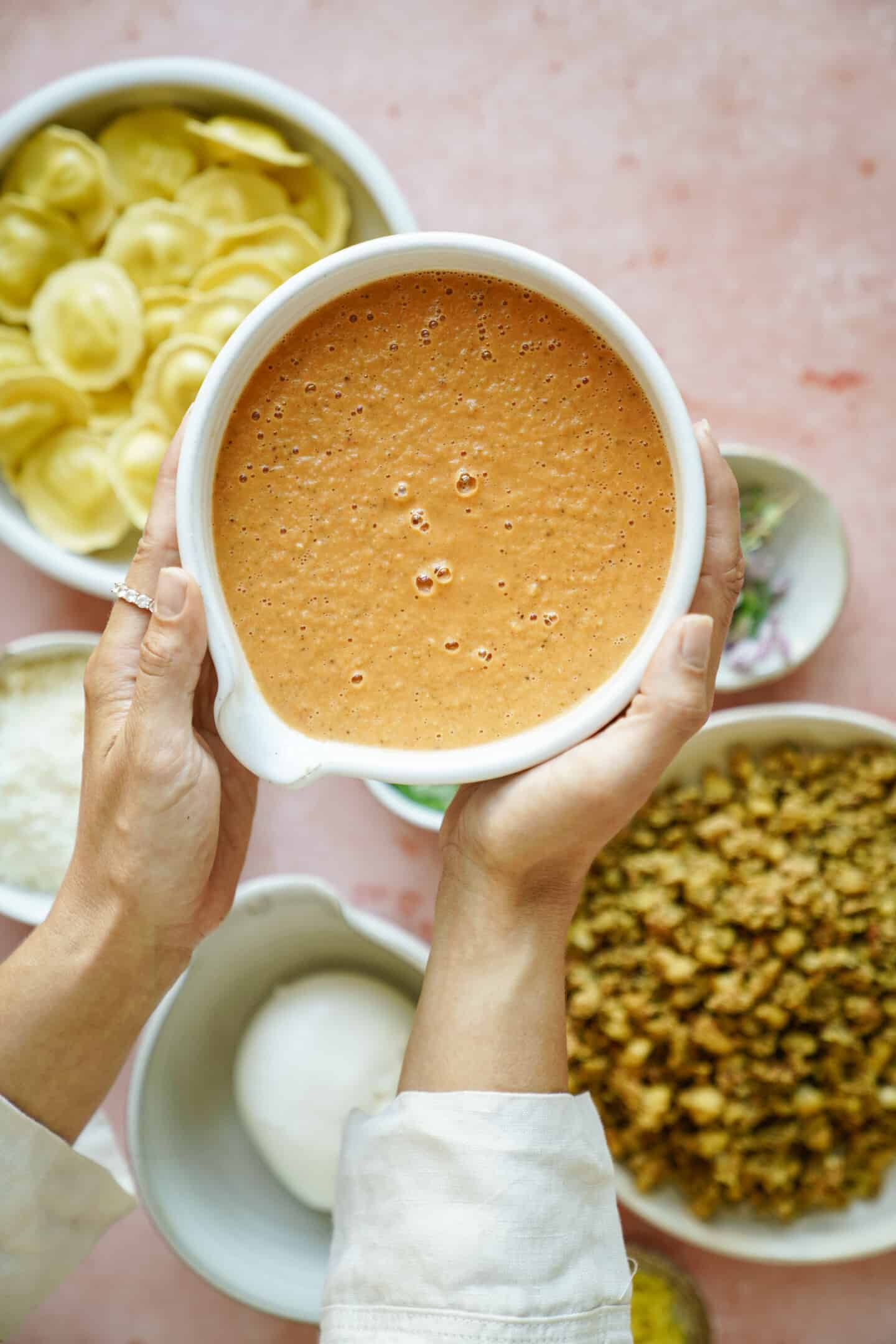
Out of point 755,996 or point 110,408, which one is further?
point 110,408

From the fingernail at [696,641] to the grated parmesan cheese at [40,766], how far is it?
946 mm

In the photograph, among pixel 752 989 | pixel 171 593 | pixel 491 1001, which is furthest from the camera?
pixel 752 989

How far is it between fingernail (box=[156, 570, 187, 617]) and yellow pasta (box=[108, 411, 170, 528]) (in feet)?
2.00

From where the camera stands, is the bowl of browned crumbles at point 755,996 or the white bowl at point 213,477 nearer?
the white bowl at point 213,477

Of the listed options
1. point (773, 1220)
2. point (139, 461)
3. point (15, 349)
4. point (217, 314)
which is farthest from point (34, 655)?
point (773, 1220)

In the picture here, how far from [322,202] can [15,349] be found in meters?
0.46

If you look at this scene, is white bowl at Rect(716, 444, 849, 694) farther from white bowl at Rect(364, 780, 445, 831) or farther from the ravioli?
the ravioli

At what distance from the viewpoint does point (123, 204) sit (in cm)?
153

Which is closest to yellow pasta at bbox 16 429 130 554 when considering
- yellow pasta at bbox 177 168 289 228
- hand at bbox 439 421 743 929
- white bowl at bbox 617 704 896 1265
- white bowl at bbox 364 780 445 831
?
yellow pasta at bbox 177 168 289 228

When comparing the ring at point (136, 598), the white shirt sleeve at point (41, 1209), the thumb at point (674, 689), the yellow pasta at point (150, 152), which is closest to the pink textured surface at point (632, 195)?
the yellow pasta at point (150, 152)

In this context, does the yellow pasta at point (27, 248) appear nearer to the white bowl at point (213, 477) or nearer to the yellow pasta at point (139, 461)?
the yellow pasta at point (139, 461)

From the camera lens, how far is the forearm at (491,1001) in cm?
98

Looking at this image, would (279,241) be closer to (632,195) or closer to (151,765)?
(632,195)

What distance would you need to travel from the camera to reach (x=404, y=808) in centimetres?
150
